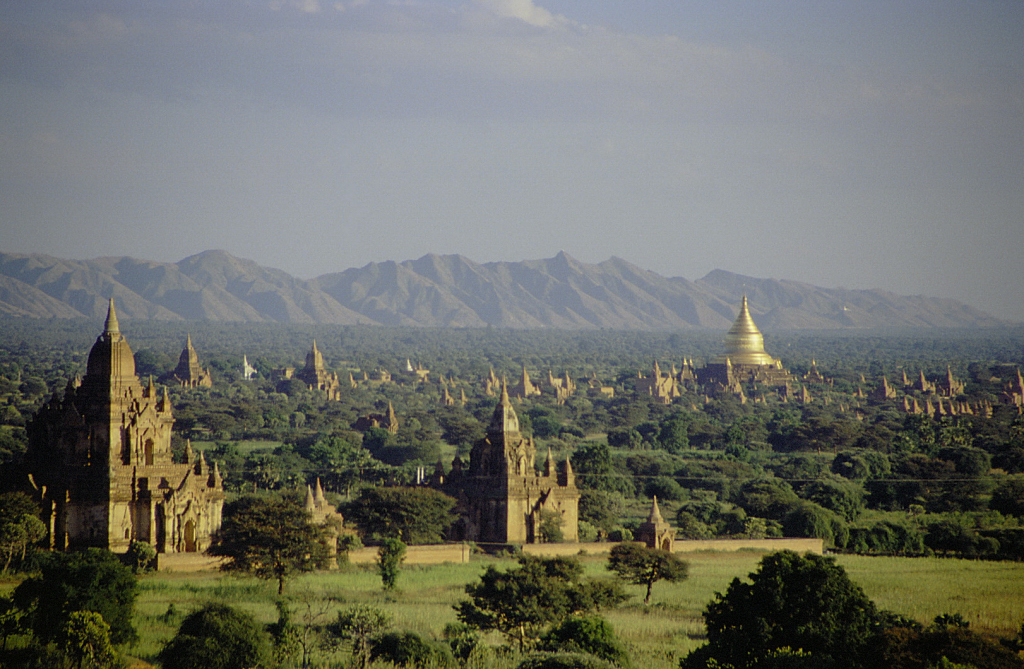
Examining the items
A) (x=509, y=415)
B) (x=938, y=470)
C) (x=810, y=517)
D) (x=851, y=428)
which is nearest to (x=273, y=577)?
(x=509, y=415)

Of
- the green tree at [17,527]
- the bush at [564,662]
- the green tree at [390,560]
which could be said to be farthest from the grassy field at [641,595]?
the green tree at [17,527]

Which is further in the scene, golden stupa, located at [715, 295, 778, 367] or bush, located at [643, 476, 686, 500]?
golden stupa, located at [715, 295, 778, 367]

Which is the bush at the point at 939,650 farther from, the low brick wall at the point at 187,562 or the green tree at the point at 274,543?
the low brick wall at the point at 187,562

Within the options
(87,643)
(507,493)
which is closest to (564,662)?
(87,643)

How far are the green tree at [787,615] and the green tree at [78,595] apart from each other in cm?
1550

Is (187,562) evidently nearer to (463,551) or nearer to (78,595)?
(463,551)

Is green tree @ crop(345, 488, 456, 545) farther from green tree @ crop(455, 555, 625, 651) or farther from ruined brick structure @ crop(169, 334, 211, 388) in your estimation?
ruined brick structure @ crop(169, 334, 211, 388)

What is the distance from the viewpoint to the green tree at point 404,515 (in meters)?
55.4

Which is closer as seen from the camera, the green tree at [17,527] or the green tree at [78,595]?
the green tree at [78,595]

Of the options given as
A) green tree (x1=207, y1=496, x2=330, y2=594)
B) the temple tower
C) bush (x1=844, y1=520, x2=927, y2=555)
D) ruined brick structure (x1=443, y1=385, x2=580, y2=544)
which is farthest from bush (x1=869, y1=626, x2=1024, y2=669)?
bush (x1=844, y1=520, x2=927, y2=555)

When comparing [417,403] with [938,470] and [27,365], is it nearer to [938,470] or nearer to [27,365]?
[27,365]

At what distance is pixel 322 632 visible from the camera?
132ft

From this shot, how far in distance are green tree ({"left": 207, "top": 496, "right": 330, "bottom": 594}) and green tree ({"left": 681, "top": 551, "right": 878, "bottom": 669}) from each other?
54.7 ft

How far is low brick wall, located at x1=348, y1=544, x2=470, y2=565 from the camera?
53281 millimetres
